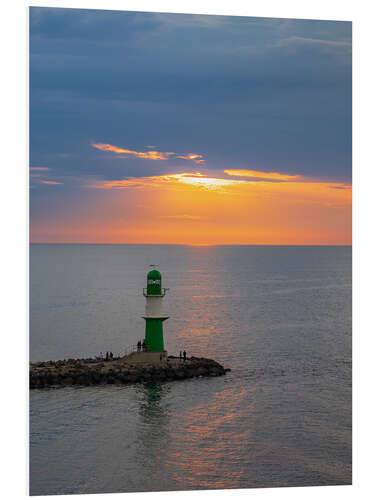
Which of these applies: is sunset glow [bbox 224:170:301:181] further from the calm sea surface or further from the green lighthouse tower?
the green lighthouse tower

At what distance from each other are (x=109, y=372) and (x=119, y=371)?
31cm

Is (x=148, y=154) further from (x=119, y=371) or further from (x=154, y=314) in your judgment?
(x=119, y=371)

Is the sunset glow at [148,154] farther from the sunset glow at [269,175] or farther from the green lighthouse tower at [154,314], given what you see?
the green lighthouse tower at [154,314]

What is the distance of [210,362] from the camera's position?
2303 cm

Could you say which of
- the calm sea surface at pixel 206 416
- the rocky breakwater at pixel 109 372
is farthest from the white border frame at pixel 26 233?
the rocky breakwater at pixel 109 372

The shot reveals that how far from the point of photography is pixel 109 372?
20.6 meters

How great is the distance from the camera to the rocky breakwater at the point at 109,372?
20.2 metres

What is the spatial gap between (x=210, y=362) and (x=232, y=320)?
1667cm

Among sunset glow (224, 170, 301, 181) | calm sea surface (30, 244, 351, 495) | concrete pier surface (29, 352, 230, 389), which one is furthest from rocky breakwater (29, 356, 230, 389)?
sunset glow (224, 170, 301, 181)

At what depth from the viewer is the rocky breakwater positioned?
2019 cm
